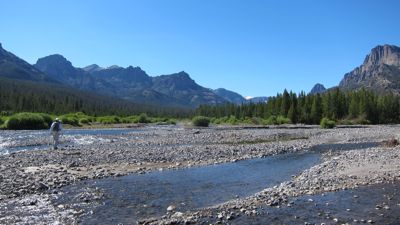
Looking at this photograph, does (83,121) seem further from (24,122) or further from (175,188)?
(175,188)

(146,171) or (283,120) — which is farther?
(283,120)

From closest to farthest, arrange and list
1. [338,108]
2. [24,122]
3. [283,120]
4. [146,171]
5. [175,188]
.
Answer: [175,188], [146,171], [24,122], [283,120], [338,108]

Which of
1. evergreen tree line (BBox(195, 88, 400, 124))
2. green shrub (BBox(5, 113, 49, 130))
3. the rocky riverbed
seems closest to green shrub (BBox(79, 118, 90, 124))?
green shrub (BBox(5, 113, 49, 130))

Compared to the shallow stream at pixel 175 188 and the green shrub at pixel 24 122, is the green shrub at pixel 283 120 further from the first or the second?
the shallow stream at pixel 175 188

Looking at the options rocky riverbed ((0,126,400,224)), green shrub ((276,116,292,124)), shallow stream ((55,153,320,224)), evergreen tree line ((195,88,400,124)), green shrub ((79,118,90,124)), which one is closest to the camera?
rocky riverbed ((0,126,400,224))

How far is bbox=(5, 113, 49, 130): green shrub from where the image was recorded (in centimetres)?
9081

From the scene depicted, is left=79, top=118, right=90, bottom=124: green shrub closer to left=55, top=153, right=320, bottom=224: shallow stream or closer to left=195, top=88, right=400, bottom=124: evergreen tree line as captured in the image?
left=195, top=88, right=400, bottom=124: evergreen tree line

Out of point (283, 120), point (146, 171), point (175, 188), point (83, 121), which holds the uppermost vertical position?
point (283, 120)

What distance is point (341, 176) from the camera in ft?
74.9

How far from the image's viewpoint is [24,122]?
3615 inches

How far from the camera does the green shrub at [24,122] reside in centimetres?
9081

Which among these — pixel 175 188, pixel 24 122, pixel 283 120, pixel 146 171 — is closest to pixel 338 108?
pixel 283 120

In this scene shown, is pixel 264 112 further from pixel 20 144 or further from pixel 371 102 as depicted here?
pixel 20 144

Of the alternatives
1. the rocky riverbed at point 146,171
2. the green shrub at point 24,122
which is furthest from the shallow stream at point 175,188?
the green shrub at point 24,122
